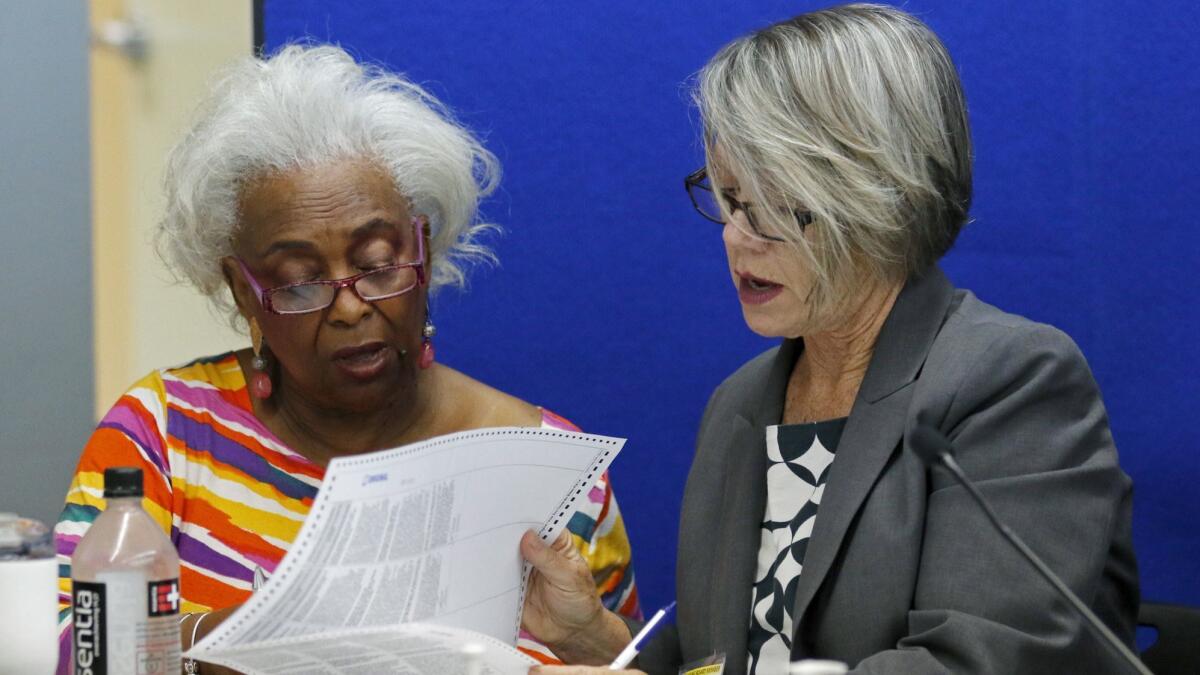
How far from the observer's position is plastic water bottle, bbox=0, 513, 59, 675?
4.32 ft

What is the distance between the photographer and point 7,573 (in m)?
1.32

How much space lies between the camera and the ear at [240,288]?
6.56 feet

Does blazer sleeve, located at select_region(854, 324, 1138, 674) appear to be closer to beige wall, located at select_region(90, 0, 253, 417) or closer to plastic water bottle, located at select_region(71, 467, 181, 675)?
plastic water bottle, located at select_region(71, 467, 181, 675)

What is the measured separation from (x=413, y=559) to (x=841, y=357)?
2.11 ft

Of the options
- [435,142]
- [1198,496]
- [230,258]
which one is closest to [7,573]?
[230,258]

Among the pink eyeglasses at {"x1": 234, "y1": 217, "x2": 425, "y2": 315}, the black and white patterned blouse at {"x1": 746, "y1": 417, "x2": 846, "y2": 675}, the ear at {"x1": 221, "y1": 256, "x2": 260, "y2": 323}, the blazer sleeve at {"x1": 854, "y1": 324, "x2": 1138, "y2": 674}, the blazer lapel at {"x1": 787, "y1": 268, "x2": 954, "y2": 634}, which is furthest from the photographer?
the ear at {"x1": 221, "y1": 256, "x2": 260, "y2": 323}

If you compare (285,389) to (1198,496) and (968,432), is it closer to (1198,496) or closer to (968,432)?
(968,432)

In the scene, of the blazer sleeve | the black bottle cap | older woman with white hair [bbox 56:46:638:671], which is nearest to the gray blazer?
the blazer sleeve

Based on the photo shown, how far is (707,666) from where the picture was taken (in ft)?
5.35

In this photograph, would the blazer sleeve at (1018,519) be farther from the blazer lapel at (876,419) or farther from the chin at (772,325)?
the chin at (772,325)

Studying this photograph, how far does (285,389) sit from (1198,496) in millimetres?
1355

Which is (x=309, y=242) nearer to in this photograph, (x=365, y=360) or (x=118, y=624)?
(x=365, y=360)

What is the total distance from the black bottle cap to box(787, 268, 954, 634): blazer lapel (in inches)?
28.0

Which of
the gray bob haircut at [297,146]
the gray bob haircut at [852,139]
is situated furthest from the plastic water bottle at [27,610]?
→ the gray bob haircut at [852,139]
